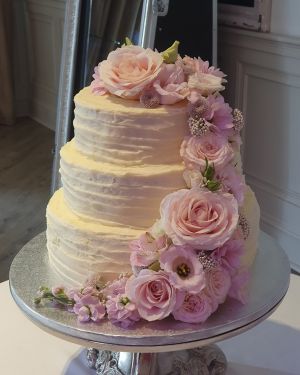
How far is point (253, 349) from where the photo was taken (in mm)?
1218

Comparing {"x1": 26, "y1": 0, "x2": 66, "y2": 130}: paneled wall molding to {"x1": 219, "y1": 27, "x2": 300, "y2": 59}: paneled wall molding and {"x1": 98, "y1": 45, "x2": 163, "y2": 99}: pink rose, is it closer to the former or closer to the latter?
{"x1": 219, "y1": 27, "x2": 300, "y2": 59}: paneled wall molding

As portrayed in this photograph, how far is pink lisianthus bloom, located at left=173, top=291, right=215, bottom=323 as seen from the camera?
2.82 ft

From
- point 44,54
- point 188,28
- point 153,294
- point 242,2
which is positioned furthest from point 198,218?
point 44,54

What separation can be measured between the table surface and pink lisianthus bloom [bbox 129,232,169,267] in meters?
0.37

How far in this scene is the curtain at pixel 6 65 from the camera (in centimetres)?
451

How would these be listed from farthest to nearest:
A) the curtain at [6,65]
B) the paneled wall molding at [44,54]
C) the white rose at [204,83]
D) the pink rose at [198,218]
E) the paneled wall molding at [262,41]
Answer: the curtain at [6,65] → the paneled wall molding at [44,54] → the paneled wall molding at [262,41] → the white rose at [204,83] → the pink rose at [198,218]

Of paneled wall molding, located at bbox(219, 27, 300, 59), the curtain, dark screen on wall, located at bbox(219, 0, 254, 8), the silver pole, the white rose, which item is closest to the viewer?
the white rose

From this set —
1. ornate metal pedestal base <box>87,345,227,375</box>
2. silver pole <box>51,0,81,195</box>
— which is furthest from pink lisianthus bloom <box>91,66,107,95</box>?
silver pole <box>51,0,81,195</box>

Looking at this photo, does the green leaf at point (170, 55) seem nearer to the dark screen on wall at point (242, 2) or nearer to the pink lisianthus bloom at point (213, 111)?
the pink lisianthus bloom at point (213, 111)

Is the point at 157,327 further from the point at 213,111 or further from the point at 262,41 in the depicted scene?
the point at 262,41

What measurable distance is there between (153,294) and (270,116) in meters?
1.83

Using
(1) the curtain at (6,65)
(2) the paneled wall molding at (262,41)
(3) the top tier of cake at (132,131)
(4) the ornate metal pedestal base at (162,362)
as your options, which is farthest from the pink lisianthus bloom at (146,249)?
(1) the curtain at (6,65)

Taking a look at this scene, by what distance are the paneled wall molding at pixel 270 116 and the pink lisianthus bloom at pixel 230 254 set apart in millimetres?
1619

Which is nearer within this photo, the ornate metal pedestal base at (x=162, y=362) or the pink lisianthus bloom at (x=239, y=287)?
the pink lisianthus bloom at (x=239, y=287)
